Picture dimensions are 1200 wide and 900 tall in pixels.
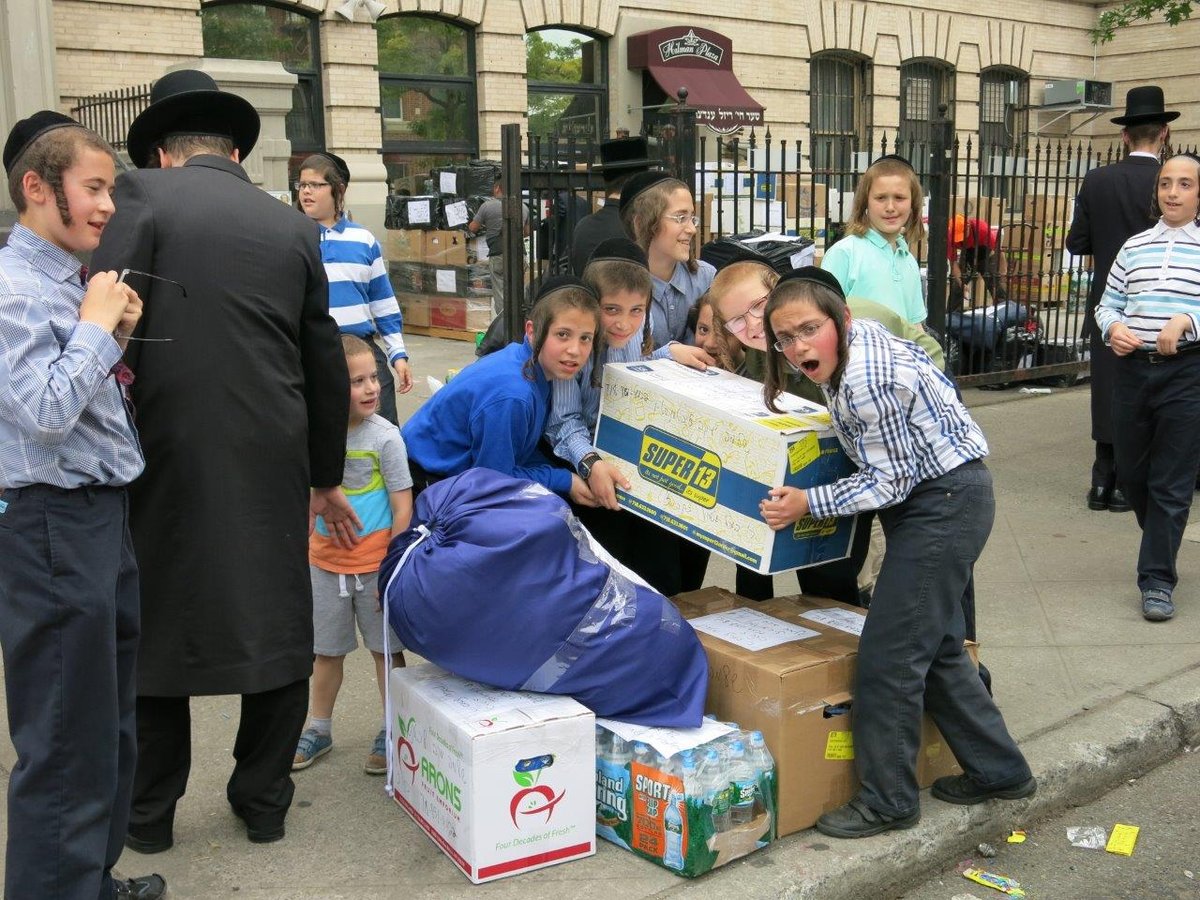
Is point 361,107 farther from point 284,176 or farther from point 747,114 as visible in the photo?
point 747,114

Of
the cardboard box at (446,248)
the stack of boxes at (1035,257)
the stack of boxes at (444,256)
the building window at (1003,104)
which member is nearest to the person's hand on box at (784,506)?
the stack of boxes at (1035,257)

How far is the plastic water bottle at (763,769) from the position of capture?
3.34 meters

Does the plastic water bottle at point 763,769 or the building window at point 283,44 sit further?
the building window at point 283,44

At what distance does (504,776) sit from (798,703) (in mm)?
833

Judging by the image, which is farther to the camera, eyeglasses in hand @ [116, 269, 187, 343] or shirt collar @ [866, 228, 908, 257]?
shirt collar @ [866, 228, 908, 257]

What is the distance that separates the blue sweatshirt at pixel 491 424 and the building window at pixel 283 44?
12.7 metres

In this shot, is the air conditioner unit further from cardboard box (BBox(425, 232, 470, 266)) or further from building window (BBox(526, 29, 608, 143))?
cardboard box (BBox(425, 232, 470, 266))

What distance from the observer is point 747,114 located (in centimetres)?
1956

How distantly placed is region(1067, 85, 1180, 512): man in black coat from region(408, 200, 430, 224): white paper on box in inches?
317

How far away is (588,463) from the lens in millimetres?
3770

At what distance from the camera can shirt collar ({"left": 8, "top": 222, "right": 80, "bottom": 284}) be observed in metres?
2.66

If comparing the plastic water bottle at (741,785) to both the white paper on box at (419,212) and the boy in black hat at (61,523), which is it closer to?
the boy in black hat at (61,523)

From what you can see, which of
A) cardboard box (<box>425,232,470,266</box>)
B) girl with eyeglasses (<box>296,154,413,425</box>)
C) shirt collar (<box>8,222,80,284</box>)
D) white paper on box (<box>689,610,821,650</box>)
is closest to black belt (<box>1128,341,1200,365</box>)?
white paper on box (<box>689,610,821,650</box>)

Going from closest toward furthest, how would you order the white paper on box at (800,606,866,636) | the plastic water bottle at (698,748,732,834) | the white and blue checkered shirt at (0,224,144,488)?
the white and blue checkered shirt at (0,224,144,488)
the plastic water bottle at (698,748,732,834)
the white paper on box at (800,606,866,636)
